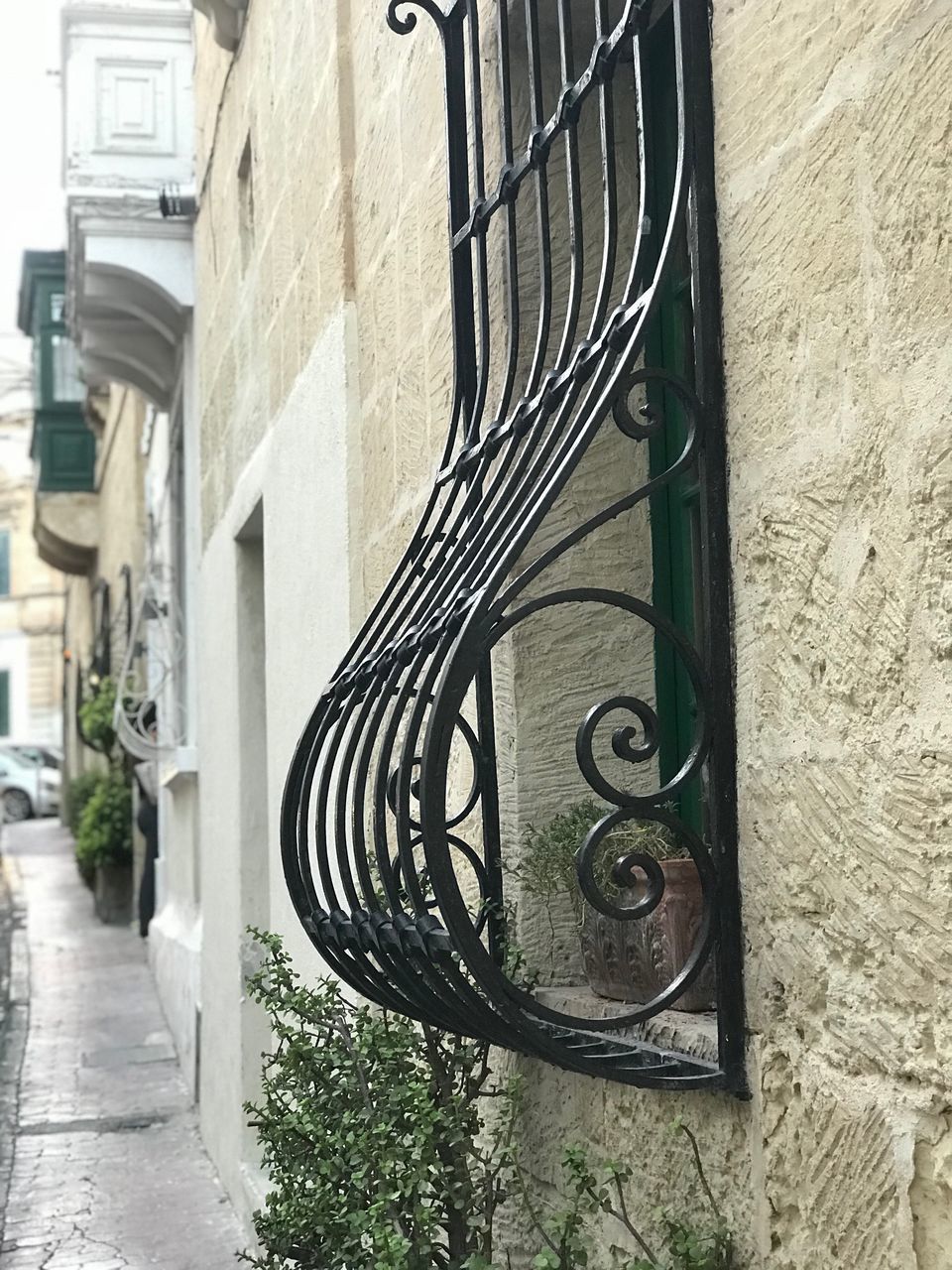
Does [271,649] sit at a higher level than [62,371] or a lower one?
lower

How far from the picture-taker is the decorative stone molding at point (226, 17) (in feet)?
18.9

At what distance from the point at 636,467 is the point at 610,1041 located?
1.01 meters

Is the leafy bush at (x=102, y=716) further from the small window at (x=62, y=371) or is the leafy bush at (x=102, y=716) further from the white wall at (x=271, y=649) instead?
the white wall at (x=271, y=649)

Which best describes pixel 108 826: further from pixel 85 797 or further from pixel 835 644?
pixel 835 644

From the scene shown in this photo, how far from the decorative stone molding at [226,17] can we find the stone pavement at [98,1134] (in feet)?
13.9

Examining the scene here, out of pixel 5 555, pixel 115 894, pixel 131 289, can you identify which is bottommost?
pixel 115 894

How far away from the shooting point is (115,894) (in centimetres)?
1611

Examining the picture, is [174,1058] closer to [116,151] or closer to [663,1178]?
[116,151]

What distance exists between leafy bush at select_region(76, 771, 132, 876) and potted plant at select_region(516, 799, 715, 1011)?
45.9 ft

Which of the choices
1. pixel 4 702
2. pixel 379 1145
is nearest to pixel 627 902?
pixel 379 1145

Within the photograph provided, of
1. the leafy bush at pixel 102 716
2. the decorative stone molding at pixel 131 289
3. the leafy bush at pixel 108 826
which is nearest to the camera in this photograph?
the decorative stone molding at pixel 131 289

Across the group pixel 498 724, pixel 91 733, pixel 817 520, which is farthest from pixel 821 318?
pixel 91 733

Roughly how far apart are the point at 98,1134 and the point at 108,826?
8732 millimetres

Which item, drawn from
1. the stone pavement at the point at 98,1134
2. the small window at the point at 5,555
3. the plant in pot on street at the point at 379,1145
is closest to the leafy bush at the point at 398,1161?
the plant in pot on street at the point at 379,1145
